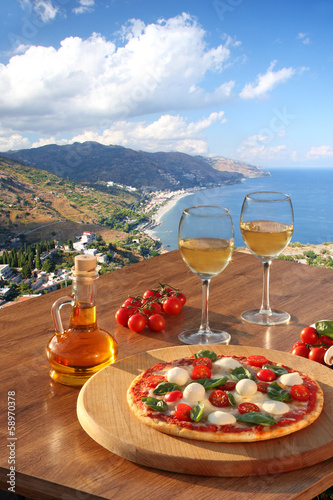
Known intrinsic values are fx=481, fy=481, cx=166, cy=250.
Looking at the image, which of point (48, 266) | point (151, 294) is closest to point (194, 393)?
point (151, 294)

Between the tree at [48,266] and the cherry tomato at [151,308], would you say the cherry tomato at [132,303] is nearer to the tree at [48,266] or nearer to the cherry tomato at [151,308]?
the cherry tomato at [151,308]

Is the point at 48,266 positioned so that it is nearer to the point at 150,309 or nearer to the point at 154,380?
the point at 150,309

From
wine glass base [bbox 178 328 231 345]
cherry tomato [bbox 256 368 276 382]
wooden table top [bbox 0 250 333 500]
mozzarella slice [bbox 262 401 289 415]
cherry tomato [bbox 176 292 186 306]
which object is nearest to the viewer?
wooden table top [bbox 0 250 333 500]

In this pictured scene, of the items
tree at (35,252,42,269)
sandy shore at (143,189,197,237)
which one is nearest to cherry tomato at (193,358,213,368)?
tree at (35,252,42,269)

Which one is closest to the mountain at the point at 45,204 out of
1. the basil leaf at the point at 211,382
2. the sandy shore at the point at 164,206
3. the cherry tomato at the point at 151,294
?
the sandy shore at the point at 164,206

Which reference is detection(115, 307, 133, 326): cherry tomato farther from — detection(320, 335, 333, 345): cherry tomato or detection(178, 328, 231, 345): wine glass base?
detection(320, 335, 333, 345): cherry tomato

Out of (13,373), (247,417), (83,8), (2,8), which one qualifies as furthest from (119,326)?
(83,8)
